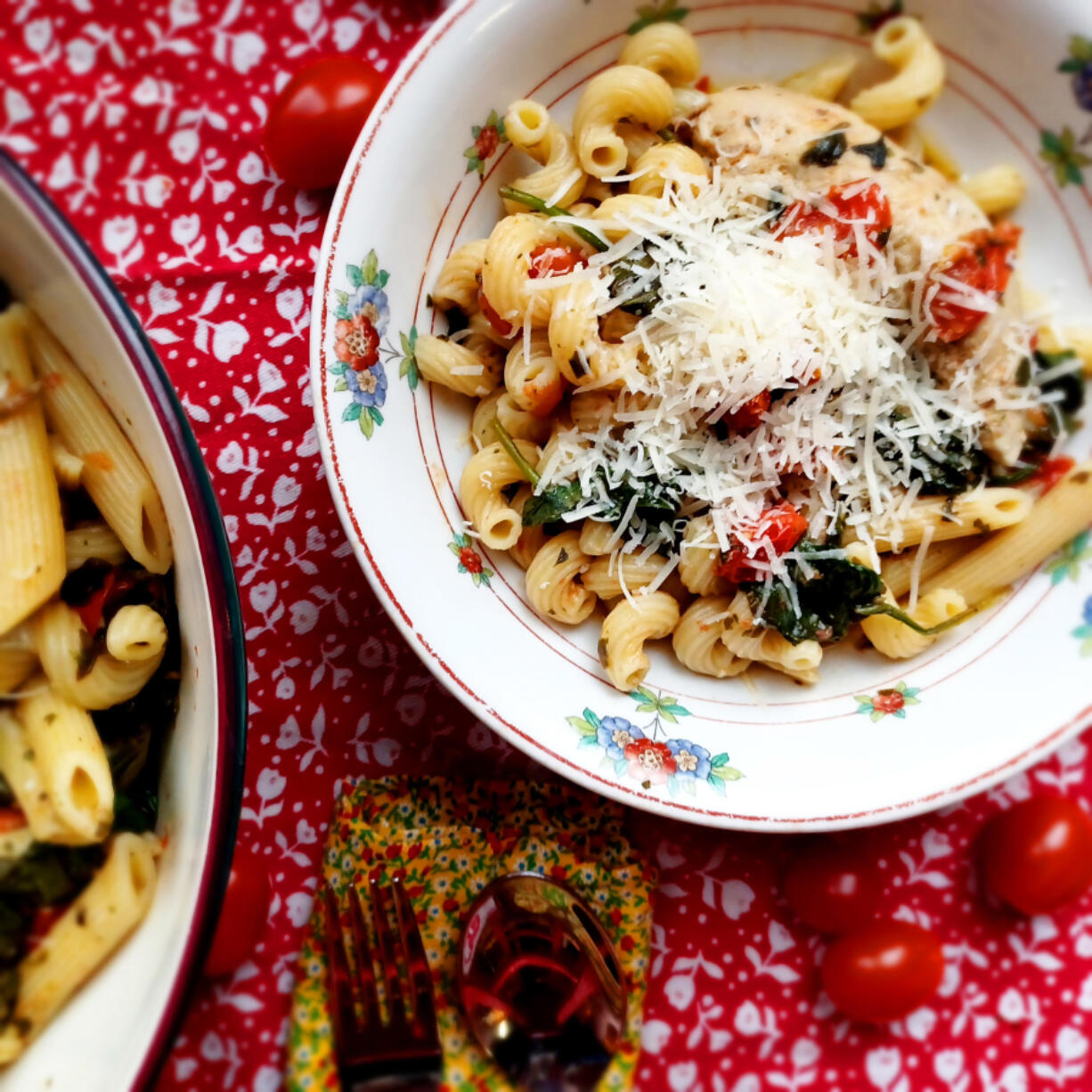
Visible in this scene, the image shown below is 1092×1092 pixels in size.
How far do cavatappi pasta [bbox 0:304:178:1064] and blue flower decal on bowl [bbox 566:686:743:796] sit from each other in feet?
2.42

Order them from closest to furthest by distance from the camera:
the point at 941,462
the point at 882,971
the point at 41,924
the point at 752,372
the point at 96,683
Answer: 1. the point at 41,924
2. the point at 96,683
3. the point at 752,372
4. the point at 941,462
5. the point at 882,971

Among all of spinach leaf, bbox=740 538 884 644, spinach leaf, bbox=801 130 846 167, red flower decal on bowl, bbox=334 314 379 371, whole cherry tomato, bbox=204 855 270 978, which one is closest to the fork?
whole cherry tomato, bbox=204 855 270 978

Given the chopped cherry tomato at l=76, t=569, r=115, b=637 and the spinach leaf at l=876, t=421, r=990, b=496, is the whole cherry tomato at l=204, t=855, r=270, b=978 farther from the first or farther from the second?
the spinach leaf at l=876, t=421, r=990, b=496

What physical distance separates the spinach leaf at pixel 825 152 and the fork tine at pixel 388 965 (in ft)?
5.51

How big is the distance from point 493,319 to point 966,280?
88 cm

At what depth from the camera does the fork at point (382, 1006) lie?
6.30ft

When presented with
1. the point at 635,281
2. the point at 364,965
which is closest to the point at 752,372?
the point at 635,281

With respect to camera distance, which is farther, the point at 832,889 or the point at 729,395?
the point at 832,889

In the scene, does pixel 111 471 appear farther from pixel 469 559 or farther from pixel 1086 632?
pixel 1086 632

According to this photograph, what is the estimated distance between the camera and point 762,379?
1.66 meters

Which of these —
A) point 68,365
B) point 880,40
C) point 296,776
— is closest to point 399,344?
point 68,365

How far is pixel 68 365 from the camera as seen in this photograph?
1425 millimetres

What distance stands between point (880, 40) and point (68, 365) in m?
1.61

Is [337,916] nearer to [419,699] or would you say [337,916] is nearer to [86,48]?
[419,699]
